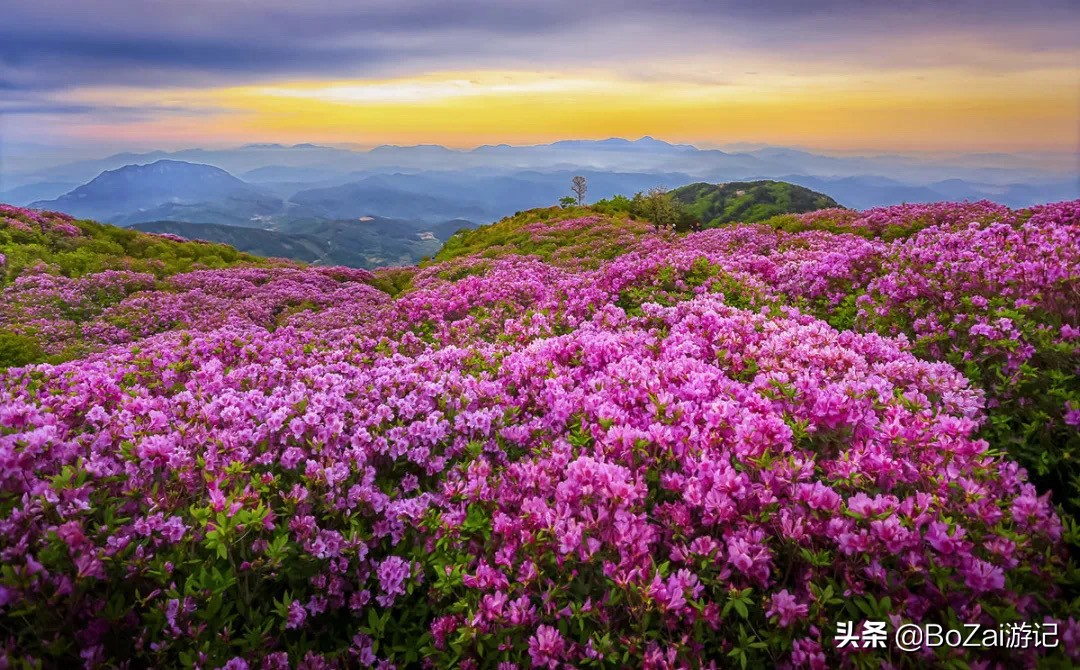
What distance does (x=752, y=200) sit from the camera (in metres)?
165

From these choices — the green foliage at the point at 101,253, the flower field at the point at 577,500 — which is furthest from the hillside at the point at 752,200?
the flower field at the point at 577,500

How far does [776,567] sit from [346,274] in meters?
26.9

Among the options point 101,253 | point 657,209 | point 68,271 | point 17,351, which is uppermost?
point 657,209

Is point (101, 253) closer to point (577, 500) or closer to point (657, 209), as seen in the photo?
point (577, 500)

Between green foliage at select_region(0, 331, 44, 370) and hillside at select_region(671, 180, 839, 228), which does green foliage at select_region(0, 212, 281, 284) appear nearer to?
green foliage at select_region(0, 331, 44, 370)

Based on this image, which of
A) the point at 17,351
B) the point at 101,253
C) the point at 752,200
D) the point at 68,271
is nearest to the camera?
the point at 17,351

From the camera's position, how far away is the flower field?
3438 mm

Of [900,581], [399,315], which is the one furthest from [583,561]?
[399,315]

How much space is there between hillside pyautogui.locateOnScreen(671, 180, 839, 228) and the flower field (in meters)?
143

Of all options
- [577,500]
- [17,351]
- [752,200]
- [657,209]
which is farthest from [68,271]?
[752,200]

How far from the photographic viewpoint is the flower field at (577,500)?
3.44 meters

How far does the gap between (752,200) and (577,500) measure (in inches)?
6997

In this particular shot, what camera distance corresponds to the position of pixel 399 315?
13.5 meters

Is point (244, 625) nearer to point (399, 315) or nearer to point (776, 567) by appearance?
point (776, 567)
